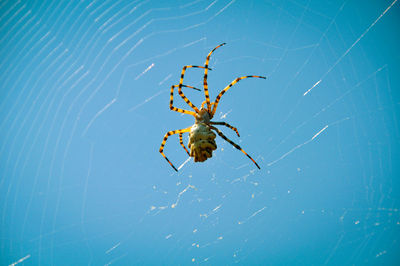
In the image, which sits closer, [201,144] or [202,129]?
[201,144]

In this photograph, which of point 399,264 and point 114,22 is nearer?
point 114,22

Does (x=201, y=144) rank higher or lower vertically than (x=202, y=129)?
lower

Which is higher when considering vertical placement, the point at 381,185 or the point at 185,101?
the point at 185,101

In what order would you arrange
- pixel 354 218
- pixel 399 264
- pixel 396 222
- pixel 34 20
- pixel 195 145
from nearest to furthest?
pixel 195 145, pixel 34 20, pixel 354 218, pixel 396 222, pixel 399 264

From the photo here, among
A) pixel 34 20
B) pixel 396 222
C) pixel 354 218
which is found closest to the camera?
pixel 34 20

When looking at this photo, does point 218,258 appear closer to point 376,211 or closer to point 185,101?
point 185,101

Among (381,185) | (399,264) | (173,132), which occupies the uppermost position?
(173,132)

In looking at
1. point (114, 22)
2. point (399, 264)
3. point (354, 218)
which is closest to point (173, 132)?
point (114, 22)

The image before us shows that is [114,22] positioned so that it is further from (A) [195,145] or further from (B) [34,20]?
(A) [195,145]
